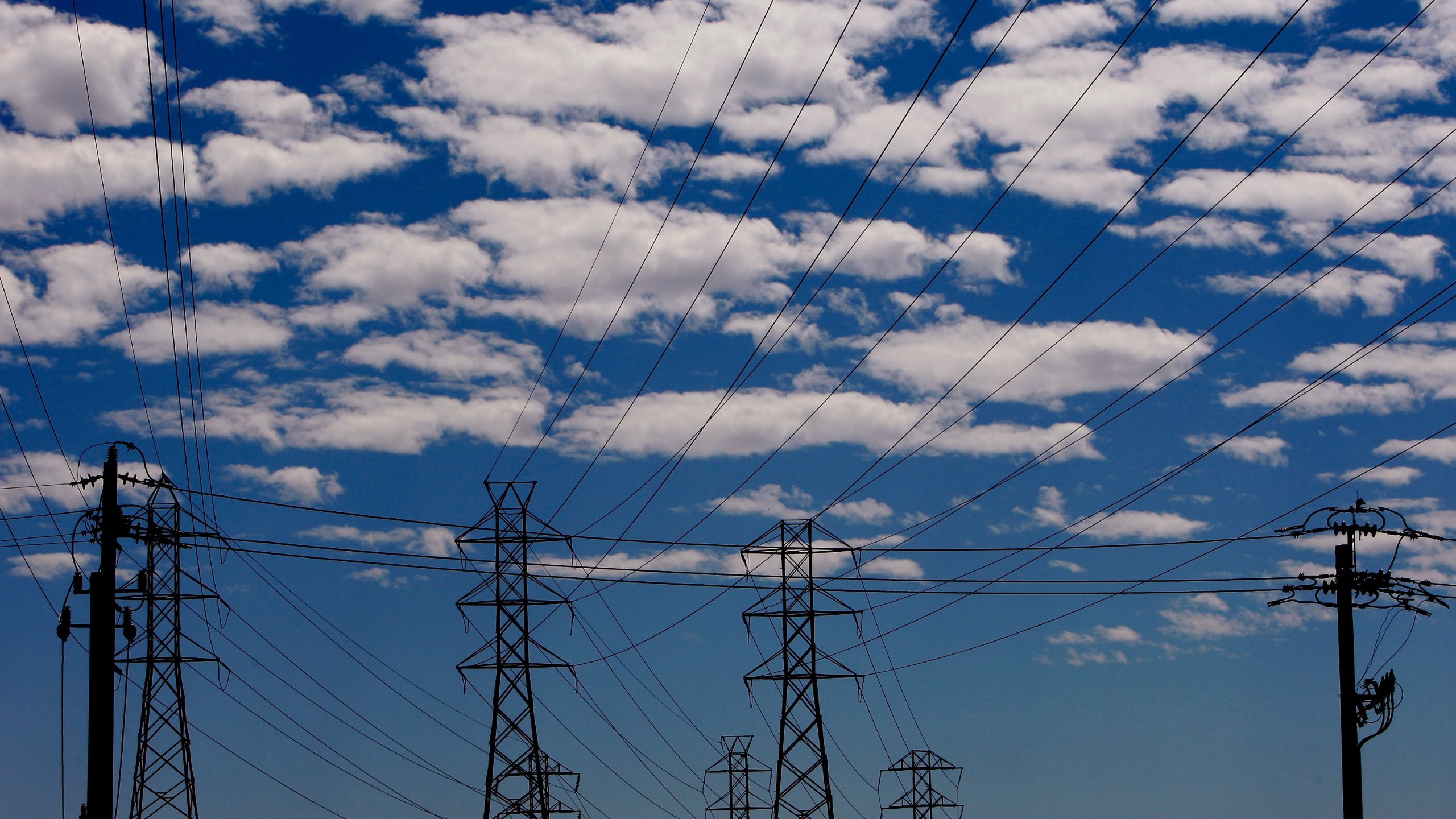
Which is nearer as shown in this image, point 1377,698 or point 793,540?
point 1377,698

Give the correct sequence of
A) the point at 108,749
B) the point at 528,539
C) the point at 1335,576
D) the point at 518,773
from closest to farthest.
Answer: the point at 108,749 → the point at 1335,576 → the point at 518,773 → the point at 528,539

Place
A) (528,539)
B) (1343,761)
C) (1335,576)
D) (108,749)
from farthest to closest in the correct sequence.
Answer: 1. (528,539)
2. (1335,576)
3. (1343,761)
4. (108,749)

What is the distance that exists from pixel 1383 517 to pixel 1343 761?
7336mm

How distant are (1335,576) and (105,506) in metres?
29.2

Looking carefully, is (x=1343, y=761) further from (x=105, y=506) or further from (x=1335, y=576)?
(x=105, y=506)

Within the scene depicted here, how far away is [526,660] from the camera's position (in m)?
41.3

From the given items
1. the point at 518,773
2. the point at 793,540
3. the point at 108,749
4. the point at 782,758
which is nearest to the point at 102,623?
the point at 108,749

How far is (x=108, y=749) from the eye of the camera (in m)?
23.8

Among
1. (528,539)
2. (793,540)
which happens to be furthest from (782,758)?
(528,539)

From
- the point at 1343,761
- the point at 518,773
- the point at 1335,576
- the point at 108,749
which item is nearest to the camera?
the point at 108,749

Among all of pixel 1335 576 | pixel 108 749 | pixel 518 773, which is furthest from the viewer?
pixel 518 773

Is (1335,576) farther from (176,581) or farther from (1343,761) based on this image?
(176,581)

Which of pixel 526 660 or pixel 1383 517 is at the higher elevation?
pixel 1383 517

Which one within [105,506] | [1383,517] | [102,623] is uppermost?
[1383,517]
